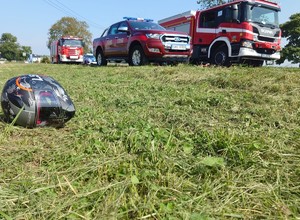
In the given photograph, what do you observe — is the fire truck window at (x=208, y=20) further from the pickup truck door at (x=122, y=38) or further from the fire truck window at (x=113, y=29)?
the fire truck window at (x=113, y=29)

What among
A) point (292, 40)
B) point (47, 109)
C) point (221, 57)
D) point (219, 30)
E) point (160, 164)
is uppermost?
point (292, 40)

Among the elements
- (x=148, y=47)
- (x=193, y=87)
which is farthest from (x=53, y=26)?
(x=193, y=87)

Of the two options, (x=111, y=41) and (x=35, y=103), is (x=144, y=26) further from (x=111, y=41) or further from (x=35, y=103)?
(x=35, y=103)

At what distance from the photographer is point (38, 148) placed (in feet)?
7.62

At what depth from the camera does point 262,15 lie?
10.9 m

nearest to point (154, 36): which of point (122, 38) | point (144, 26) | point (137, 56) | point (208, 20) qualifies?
point (137, 56)

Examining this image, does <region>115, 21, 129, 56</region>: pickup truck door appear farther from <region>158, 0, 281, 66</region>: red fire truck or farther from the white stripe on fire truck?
the white stripe on fire truck

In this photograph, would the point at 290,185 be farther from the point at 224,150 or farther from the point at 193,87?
the point at 193,87

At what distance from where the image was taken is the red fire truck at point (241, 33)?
10.2 meters

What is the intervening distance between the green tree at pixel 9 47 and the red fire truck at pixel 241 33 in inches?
4215

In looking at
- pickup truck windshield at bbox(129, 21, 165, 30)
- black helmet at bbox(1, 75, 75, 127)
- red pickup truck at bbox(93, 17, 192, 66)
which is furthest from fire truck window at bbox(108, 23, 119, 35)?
black helmet at bbox(1, 75, 75, 127)

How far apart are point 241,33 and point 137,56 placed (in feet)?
12.2

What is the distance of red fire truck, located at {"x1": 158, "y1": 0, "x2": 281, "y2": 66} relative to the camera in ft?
33.6

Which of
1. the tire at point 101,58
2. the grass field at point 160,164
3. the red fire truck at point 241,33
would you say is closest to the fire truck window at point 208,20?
the red fire truck at point 241,33
